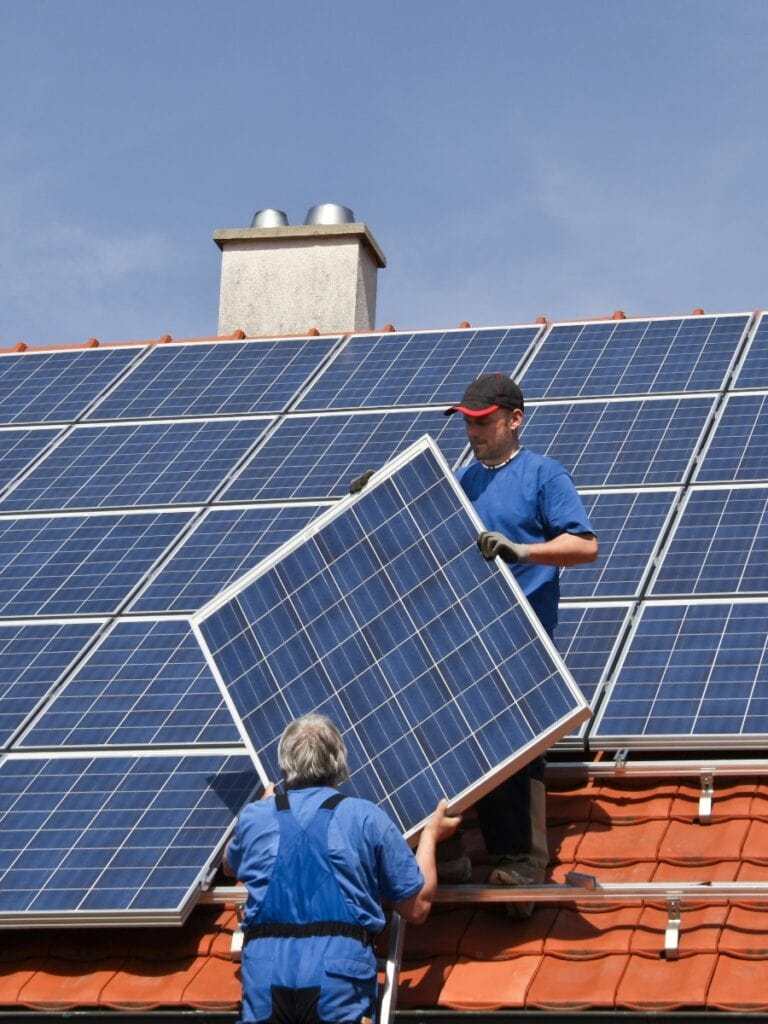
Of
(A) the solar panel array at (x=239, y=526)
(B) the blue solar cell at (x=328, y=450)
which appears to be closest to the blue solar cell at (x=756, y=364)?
(A) the solar panel array at (x=239, y=526)

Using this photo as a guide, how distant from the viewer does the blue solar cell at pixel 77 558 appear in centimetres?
1184

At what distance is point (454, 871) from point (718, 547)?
9.73 feet

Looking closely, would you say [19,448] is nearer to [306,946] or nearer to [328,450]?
[328,450]

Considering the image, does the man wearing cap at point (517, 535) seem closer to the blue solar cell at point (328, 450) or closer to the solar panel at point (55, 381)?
the blue solar cell at point (328, 450)

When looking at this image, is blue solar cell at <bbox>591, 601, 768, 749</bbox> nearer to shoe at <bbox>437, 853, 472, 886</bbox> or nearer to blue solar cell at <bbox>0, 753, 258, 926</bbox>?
shoe at <bbox>437, 853, 472, 886</bbox>

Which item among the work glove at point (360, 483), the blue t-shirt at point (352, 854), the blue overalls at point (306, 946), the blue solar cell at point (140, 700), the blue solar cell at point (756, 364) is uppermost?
the blue solar cell at point (756, 364)

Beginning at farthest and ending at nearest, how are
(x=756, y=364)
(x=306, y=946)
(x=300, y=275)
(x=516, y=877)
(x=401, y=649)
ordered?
(x=300, y=275) < (x=756, y=364) < (x=401, y=649) < (x=516, y=877) < (x=306, y=946)

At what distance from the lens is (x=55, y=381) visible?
51.5ft

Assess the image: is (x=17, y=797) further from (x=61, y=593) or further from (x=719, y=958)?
(x=719, y=958)

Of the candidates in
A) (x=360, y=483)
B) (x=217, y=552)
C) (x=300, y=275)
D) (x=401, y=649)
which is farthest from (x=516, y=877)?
(x=300, y=275)

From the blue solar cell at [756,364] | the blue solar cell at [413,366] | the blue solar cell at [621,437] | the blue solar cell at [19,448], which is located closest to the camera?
the blue solar cell at [621,437]

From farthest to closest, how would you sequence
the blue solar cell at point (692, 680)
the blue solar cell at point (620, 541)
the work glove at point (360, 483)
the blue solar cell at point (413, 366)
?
the blue solar cell at point (413, 366) < the blue solar cell at point (620, 541) < the work glove at point (360, 483) < the blue solar cell at point (692, 680)

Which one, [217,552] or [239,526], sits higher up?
[239,526]

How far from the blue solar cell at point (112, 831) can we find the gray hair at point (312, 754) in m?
1.48
